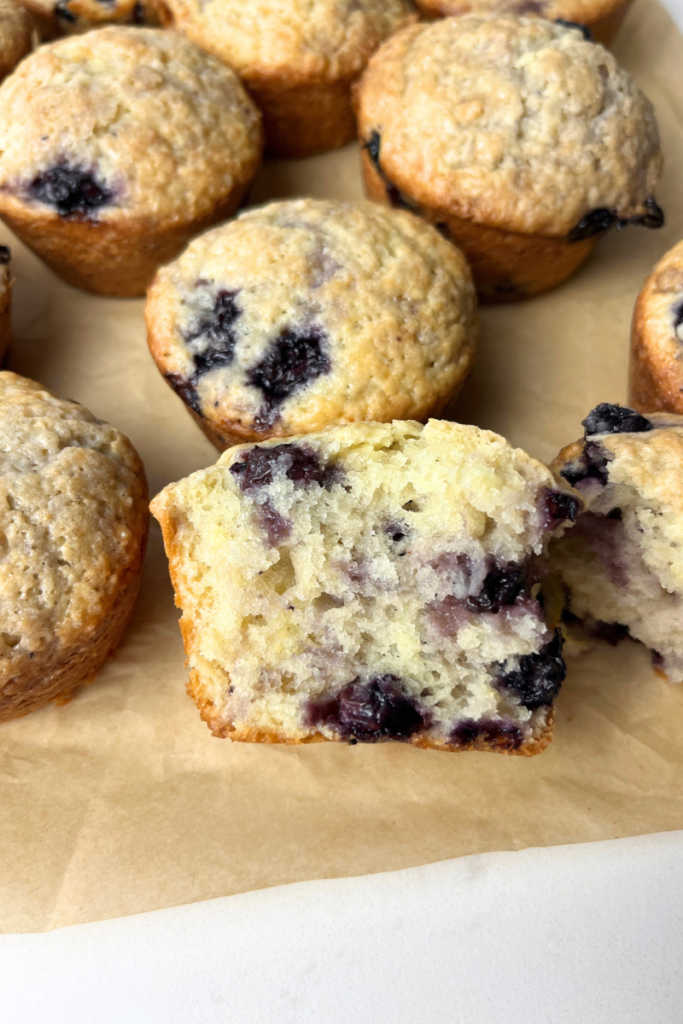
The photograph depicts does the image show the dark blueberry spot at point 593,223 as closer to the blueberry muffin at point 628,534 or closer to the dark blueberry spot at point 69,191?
the blueberry muffin at point 628,534

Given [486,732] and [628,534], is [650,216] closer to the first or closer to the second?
[628,534]

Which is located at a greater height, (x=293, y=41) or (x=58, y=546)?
(x=293, y=41)

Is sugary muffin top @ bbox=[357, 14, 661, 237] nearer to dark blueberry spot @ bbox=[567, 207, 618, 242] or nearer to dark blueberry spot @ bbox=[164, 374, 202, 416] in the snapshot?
dark blueberry spot @ bbox=[567, 207, 618, 242]

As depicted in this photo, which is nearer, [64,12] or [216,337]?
[216,337]

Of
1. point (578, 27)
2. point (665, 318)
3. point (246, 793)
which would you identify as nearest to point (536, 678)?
point (246, 793)

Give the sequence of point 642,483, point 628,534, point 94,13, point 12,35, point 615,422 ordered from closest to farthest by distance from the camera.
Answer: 1. point 642,483
2. point 628,534
3. point 615,422
4. point 12,35
5. point 94,13

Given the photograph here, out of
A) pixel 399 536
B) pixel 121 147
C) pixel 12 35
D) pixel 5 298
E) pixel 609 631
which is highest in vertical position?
pixel 12 35

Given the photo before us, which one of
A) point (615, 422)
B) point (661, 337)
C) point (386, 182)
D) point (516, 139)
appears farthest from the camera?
point (386, 182)
